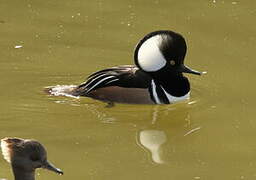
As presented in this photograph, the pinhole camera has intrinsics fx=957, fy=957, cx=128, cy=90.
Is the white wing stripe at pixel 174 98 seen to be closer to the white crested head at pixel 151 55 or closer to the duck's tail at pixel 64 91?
the white crested head at pixel 151 55

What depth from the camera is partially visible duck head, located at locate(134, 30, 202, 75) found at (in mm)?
10250

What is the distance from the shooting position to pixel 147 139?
9242 mm

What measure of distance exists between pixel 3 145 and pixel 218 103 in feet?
11.0

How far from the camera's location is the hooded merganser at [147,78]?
10.2 meters

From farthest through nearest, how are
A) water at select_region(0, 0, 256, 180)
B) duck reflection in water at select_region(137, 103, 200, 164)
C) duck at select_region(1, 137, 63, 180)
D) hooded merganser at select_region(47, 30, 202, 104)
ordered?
hooded merganser at select_region(47, 30, 202, 104), duck reflection in water at select_region(137, 103, 200, 164), water at select_region(0, 0, 256, 180), duck at select_region(1, 137, 63, 180)

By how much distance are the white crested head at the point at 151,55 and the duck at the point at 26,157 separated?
3.14m

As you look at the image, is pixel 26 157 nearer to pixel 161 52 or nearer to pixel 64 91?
pixel 64 91

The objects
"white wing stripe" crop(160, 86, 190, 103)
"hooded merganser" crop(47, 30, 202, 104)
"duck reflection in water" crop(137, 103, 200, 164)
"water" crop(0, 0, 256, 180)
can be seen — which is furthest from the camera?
"white wing stripe" crop(160, 86, 190, 103)

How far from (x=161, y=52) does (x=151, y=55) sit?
119 mm

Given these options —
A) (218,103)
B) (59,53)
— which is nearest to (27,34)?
(59,53)

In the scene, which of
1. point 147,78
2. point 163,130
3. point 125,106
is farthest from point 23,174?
point 147,78

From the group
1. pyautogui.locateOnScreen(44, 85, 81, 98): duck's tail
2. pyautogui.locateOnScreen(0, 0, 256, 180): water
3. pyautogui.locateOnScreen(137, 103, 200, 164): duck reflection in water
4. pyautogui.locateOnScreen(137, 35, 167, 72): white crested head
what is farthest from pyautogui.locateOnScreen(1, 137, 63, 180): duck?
pyautogui.locateOnScreen(137, 35, 167, 72): white crested head

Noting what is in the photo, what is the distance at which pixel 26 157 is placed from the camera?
7.34 m

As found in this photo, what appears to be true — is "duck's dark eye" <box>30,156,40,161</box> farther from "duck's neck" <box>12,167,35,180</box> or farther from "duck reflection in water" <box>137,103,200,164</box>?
"duck reflection in water" <box>137,103,200,164</box>
